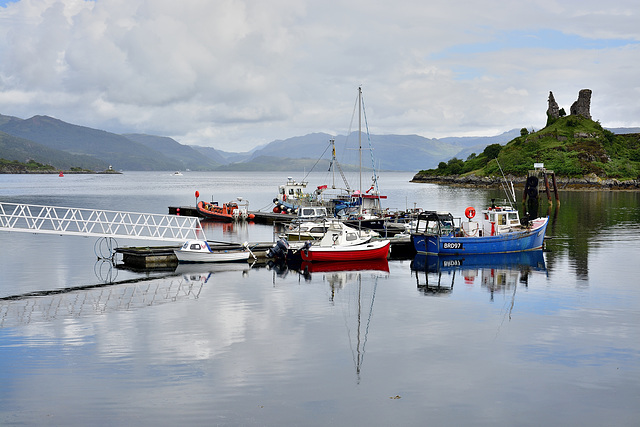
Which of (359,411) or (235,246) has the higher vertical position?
(235,246)

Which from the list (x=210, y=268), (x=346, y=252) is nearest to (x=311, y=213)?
(x=346, y=252)

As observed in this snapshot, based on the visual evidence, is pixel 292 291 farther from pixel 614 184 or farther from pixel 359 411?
pixel 614 184

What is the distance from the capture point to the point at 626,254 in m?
55.3

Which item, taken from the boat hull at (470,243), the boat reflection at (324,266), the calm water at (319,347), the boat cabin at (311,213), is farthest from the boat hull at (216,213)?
the calm water at (319,347)

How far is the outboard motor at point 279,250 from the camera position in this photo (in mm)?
49344

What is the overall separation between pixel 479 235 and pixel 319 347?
31949 millimetres

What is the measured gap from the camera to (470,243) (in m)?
52.2

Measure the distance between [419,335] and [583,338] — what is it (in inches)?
306

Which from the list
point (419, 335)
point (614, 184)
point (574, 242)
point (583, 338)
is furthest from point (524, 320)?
point (614, 184)

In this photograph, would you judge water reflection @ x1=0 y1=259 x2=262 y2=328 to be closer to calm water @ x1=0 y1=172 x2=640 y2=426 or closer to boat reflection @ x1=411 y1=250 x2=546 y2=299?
calm water @ x1=0 y1=172 x2=640 y2=426

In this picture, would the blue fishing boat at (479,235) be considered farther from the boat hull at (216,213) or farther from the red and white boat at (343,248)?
the boat hull at (216,213)

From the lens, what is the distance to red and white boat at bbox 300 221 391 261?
1927 inches

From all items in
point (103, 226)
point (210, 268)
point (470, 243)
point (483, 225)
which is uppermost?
point (483, 225)

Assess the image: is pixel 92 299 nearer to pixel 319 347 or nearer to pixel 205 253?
pixel 205 253
